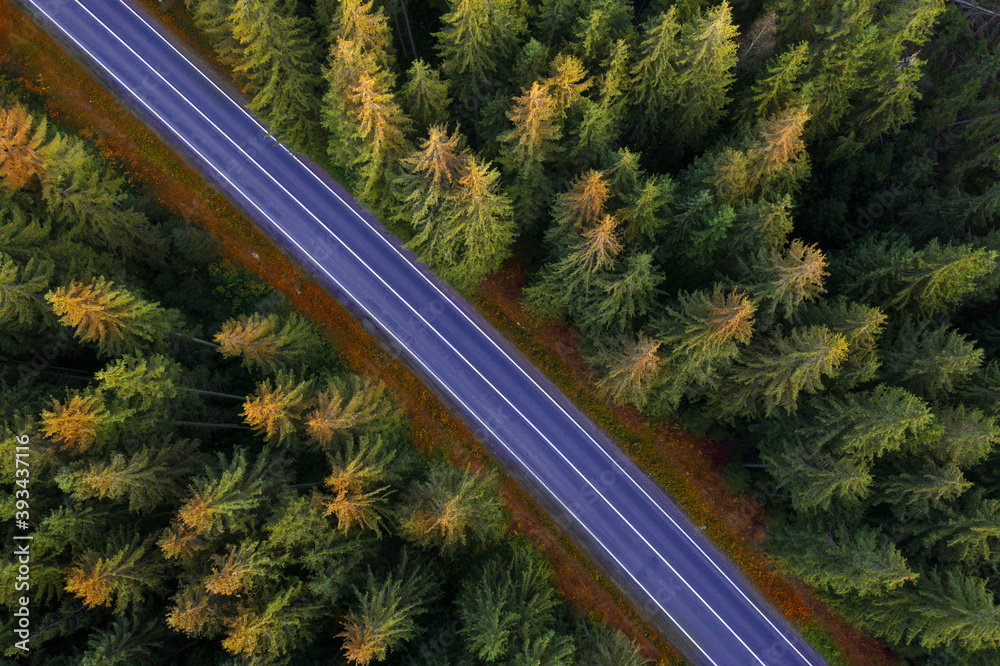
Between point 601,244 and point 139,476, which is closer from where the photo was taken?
point 139,476

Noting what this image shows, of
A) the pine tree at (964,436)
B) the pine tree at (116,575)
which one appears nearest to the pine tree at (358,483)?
the pine tree at (116,575)

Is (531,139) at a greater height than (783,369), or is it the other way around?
(531,139)

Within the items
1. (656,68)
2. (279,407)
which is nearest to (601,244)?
(656,68)

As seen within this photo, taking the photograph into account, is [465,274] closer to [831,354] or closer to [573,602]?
[831,354]

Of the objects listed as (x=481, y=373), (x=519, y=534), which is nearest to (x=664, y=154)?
(x=481, y=373)

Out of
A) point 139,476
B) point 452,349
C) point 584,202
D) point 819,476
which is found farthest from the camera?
point 452,349

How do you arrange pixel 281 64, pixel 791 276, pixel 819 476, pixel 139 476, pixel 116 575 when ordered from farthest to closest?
pixel 281 64
pixel 819 476
pixel 791 276
pixel 139 476
pixel 116 575

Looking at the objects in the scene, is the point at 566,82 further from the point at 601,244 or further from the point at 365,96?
the point at 365,96
